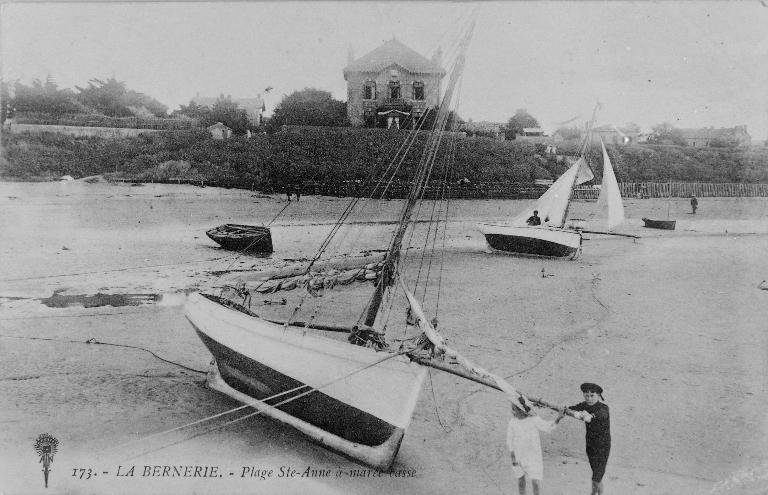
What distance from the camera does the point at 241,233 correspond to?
18984 mm

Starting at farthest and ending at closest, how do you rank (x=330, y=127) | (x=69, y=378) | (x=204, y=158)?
(x=330, y=127) < (x=204, y=158) < (x=69, y=378)

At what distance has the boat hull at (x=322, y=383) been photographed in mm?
6262

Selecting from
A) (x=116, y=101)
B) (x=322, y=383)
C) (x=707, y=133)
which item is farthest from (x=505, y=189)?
(x=707, y=133)

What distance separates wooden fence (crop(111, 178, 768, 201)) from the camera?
26766mm

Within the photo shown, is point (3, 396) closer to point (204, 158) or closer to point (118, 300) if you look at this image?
point (118, 300)

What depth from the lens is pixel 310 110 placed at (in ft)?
130

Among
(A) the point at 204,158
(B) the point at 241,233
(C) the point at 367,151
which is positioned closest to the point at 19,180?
(A) the point at 204,158

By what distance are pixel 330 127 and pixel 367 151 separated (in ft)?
14.4

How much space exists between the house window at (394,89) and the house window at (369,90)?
1.31m

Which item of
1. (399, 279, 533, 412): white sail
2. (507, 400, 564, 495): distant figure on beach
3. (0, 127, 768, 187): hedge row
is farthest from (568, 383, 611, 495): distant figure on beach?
(0, 127, 768, 187): hedge row

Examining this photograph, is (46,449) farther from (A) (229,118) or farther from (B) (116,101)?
(A) (229,118)

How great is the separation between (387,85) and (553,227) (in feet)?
76.7

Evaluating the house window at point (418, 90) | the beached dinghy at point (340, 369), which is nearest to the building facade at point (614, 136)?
the house window at point (418, 90)

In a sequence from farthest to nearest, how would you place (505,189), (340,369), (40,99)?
(505,189) < (40,99) < (340,369)
